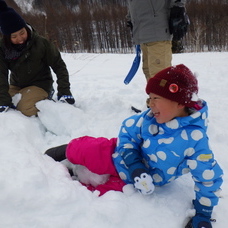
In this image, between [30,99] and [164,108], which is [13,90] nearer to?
[30,99]

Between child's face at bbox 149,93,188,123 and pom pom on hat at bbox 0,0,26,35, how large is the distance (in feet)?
4.53

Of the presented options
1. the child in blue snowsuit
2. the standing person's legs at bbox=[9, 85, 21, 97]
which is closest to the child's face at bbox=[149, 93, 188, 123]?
the child in blue snowsuit

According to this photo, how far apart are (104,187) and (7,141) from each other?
1.79 ft

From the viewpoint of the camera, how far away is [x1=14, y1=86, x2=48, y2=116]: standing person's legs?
204 centimetres

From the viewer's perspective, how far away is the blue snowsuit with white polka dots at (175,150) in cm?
98

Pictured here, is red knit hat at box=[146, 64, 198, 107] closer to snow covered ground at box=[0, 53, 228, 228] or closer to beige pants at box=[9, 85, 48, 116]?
snow covered ground at box=[0, 53, 228, 228]

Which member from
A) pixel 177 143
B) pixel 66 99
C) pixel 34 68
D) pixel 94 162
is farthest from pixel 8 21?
pixel 177 143

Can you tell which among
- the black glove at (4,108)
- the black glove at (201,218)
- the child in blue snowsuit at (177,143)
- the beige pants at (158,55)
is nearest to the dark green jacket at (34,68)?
the black glove at (4,108)

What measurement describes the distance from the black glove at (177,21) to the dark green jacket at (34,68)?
1058mm

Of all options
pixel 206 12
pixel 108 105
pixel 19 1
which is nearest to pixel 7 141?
pixel 108 105

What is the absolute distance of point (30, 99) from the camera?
2072mm

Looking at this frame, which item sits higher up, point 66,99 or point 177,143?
point 177,143

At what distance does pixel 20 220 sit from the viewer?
830 millimetres

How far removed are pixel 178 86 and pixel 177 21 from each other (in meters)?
1.01
